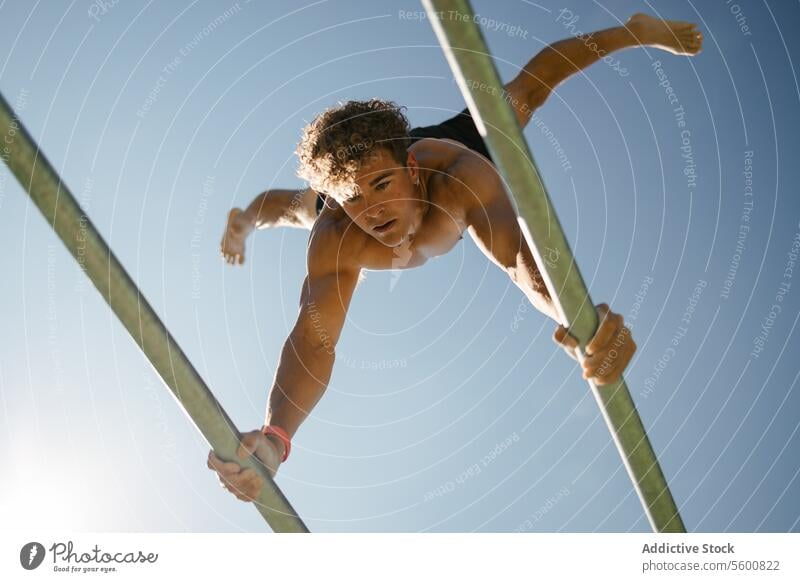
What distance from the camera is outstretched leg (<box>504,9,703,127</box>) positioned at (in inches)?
96.8

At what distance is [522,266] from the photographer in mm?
2262

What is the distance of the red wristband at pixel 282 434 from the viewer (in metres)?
2.04

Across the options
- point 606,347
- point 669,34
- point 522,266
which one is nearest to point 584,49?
point 669,34

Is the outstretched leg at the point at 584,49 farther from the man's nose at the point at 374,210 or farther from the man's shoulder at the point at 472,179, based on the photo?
the man's nose at the point at 374,210

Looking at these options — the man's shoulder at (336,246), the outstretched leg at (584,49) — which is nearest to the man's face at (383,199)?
the man's shoulder at (336,246)

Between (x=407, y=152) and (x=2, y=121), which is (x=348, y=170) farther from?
(x=2, y=121)

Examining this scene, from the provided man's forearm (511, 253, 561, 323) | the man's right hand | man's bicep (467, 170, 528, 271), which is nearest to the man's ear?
man's bicep (467, 170, 528, 271)

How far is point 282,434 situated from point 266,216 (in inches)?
43.9

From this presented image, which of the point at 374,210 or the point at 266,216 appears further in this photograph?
the point at 266,216

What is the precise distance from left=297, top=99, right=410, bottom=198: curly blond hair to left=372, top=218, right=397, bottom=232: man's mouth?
0.14 metres

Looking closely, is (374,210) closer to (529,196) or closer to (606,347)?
(529,196)

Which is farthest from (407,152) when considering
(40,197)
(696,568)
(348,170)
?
(696,568)

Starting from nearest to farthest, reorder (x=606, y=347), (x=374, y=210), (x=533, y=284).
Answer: (x=606, y=347) < (x=533, y=284) < (x=374, y=210)

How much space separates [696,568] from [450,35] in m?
1.64
